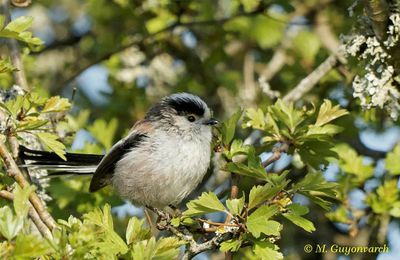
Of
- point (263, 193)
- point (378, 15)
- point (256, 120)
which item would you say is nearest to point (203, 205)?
point (263, 193)

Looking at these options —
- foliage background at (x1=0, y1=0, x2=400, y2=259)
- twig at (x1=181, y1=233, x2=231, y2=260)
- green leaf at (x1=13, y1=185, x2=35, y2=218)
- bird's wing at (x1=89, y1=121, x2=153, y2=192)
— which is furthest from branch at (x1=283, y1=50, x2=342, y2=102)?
green leaf at (x1=13, y1=185, x2=35, y2=218)

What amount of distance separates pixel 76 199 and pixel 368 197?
1.95 m

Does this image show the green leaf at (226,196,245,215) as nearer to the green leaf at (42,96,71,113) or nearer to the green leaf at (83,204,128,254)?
the green leaf at (83,204,128,254)

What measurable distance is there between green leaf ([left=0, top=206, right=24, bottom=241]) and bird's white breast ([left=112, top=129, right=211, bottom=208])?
1.78 meters

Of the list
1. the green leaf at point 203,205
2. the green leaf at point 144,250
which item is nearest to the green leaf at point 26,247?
the green leaf at point 144,250

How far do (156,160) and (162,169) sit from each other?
3.2 inches

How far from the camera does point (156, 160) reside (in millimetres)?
4375

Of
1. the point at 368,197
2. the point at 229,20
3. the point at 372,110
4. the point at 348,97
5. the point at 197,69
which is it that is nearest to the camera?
the point at 372,110

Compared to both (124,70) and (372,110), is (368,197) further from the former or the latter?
(124,70)

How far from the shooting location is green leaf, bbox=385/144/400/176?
4.39 m

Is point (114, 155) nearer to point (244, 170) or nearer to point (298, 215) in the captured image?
point (244, 170)

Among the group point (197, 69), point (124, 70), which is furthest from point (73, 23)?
point (197, 69)

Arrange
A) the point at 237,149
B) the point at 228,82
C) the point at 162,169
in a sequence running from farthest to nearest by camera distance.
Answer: the point at 228,82
the point at 162,169
the point at 237,149

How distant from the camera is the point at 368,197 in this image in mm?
4492
